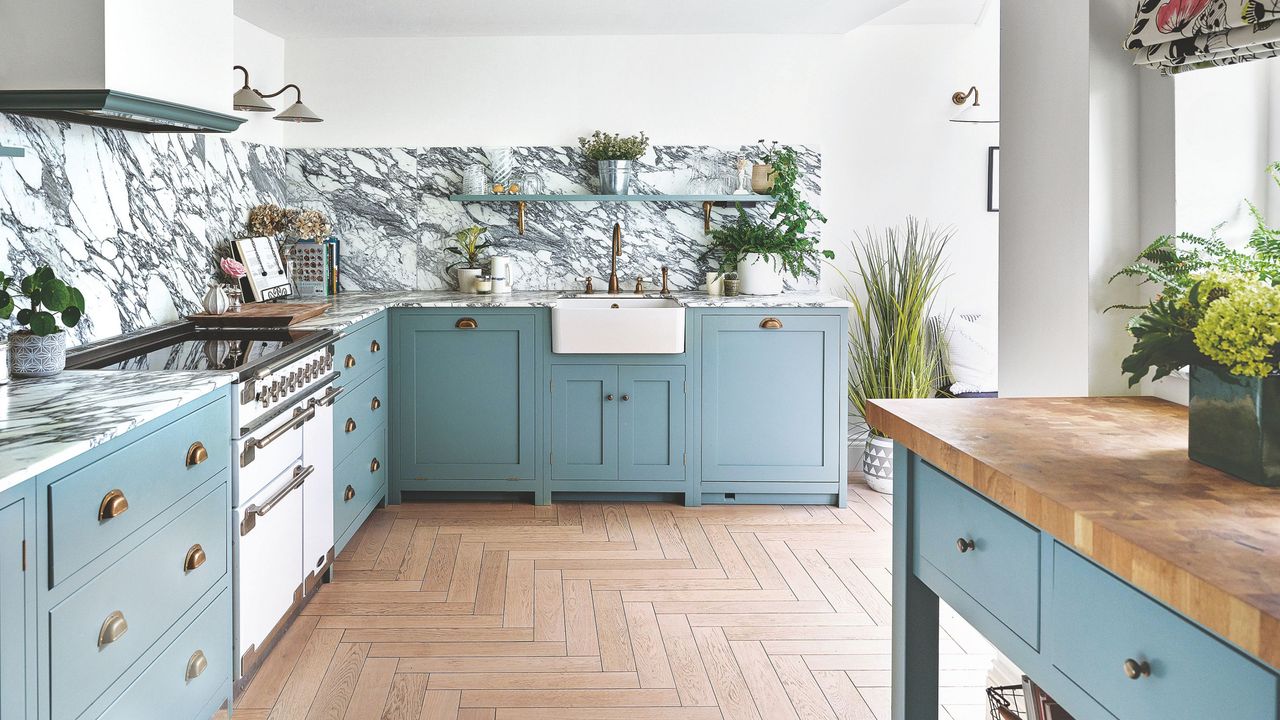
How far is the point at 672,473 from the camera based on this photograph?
4.47 meters

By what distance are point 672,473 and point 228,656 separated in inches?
91.7

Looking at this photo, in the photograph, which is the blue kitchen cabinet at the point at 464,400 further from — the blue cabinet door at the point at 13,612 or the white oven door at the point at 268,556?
the blue cabinet door at the point at 13,612

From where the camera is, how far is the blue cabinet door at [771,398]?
439cm

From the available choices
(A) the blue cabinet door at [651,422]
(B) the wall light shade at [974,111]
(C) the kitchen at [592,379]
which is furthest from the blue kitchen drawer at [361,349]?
(B) the wall light shade at [974,111]

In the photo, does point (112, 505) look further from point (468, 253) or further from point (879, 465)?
point (879, 465)

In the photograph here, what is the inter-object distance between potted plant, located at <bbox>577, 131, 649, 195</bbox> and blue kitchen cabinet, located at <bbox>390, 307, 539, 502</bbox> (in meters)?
0.84

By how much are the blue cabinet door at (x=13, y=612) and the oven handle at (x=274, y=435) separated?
0.99 metres

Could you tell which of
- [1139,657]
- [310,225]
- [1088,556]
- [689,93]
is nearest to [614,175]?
[689,93]

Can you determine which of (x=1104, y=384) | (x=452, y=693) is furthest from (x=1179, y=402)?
(x=452, y=693)

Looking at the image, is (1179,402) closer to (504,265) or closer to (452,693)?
(452,693)

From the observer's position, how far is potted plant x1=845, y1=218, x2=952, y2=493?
4.78 m

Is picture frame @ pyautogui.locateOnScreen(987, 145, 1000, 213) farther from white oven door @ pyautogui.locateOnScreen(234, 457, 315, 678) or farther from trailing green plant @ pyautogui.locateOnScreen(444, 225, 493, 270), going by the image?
white oven door @ pyautogui.locateOnScreen(234, 457, 315, 678)

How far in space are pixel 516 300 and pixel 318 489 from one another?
1.53 metres

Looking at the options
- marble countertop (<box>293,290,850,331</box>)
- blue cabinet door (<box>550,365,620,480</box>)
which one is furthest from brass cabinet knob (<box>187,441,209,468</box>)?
blue cabinet door (<box>550,365,620,480</box>)
